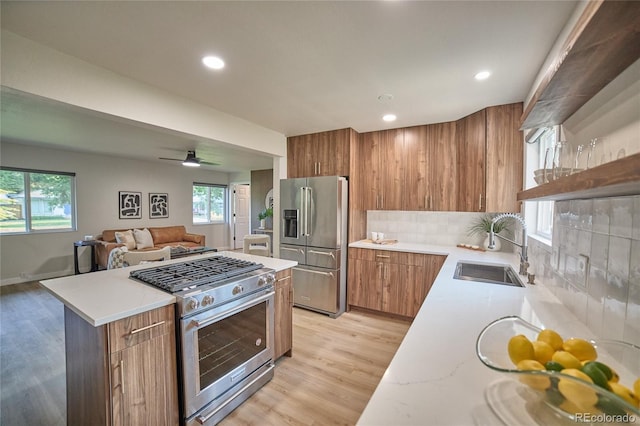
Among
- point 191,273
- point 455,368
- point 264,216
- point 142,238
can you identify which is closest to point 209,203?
→ point 264,216

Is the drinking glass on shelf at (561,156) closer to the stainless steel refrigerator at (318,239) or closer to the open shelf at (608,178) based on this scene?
the open shelf at (608,178)

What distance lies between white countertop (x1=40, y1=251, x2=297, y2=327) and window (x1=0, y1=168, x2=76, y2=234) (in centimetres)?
475

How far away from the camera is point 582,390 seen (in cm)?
51

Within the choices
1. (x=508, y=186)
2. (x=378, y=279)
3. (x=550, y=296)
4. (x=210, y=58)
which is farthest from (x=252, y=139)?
(x=550, y=296)

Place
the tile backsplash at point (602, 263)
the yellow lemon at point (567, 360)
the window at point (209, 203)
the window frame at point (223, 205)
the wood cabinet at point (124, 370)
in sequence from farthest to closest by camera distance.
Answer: the window at point (209, 203)
the window frame at point (223, 205)
the wood cabinet at point (124, 370)
the tile backsplash at point (602, 263)
the yellow lemon at point (567, 360)

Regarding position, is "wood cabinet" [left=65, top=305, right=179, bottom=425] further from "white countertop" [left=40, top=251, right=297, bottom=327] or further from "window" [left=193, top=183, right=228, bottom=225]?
"window" [left=193, top=183, right=228, bottom=225]

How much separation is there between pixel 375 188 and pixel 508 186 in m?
1.51

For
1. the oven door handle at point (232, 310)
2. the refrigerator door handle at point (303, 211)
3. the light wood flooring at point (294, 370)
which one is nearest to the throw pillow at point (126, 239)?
the light wood flooring at point (294, 370)

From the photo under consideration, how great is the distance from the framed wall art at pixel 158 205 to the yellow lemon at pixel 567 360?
24.8 ft

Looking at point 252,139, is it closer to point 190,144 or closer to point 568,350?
point 190,144

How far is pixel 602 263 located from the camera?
40.3 inches

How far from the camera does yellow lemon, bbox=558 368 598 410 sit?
502 millimetres

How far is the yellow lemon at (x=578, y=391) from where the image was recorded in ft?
1.65

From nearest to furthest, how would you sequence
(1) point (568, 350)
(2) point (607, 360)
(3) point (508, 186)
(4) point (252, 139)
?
(1) point (568, 350) → (2) point (607, 360) → (3) point (508, 186) → (4) point (252, 139)
